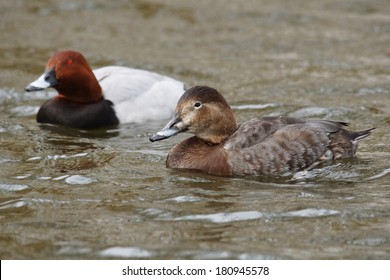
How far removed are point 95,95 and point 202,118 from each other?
2.37 metres

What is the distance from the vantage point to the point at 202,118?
7.05m

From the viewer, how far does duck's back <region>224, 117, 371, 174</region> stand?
22.6 feet

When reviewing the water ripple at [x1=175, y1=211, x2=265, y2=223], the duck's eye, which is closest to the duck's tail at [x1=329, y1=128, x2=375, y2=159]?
the duck's eye

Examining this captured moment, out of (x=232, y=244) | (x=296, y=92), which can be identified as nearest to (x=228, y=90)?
(x=296, y=92)

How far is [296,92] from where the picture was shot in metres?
9.84

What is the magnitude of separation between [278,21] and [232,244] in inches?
301

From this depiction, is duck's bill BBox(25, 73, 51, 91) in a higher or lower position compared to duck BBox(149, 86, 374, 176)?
higher

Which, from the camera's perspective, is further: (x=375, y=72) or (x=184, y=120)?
(x=375, y=72)

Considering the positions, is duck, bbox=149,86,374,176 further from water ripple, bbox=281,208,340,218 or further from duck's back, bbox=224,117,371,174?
water ripple, bbox=281,208,340,218

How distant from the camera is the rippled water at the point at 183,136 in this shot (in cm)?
558

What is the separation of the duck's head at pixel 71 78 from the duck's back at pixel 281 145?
2424 millimetres

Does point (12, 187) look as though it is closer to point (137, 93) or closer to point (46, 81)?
point (46, 81)

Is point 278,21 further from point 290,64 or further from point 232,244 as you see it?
point 232,244

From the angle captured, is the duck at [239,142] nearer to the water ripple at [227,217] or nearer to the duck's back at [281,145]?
the duck's back at [281,145]
